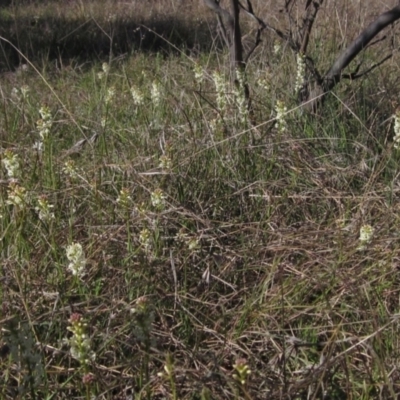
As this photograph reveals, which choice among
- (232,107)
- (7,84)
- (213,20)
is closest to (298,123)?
(232,107)

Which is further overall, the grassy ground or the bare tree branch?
the bare tree branch

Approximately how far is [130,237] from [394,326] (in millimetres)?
696

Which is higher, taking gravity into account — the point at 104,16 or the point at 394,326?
the point at 394,326

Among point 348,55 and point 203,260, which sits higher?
point 348,55

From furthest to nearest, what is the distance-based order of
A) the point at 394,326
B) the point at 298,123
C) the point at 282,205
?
1. the point at 298,123
2. the point at 282,205
3. the point at 394,326

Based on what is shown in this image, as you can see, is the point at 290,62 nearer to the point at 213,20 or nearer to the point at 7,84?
the point at 7,84

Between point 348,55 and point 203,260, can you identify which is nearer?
point 203,260

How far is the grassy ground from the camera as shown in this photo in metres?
1.61

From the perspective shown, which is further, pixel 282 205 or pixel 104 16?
pixel 104 16

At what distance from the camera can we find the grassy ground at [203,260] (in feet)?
5.27

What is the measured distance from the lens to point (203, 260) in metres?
2.07

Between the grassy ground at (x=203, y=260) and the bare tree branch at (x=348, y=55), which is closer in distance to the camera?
the grassy ground at (x=203, y=260)

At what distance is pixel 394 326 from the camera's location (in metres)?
1.82

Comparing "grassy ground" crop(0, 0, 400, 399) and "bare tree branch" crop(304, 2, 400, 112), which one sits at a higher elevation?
"bare tree branch" crop(304, 2, 400, 112)
